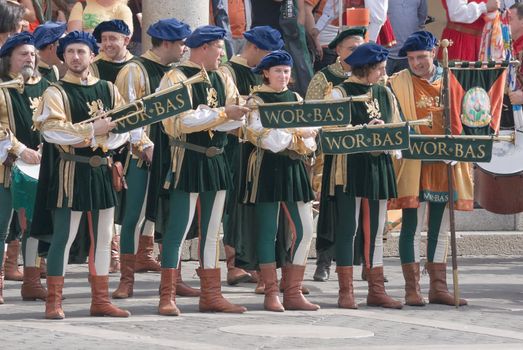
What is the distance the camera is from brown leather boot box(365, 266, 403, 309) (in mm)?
11953

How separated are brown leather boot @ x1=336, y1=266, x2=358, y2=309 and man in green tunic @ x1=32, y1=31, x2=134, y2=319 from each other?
169cm

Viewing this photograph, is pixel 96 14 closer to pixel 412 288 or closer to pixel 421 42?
pixel 421 42

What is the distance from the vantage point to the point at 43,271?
43.3ft

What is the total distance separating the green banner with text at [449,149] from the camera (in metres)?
12.0

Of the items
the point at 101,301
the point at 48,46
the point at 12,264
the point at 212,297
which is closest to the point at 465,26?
the point at 48,46

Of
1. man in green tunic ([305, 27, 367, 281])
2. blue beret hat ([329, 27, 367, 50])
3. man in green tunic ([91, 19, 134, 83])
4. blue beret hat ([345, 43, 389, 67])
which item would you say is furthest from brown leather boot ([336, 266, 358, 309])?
man in green tunic ([91, 19, 134, 83])

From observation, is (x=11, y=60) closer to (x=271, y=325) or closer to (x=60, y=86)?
(x=60, y=86)

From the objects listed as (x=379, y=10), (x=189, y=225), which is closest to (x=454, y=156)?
(x=189, y=225)

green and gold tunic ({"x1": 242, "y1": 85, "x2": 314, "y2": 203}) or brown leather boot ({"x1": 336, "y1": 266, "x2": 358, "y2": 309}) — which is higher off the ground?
green and gold tunic ({"x1": 242, "y1": 85, "x2": 314, "y2": 203})

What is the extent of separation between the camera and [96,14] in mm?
14570

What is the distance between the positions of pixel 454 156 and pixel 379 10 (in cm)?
402

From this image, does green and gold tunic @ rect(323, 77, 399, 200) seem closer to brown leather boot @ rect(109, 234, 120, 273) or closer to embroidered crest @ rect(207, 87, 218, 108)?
embroidered crest @ rect(207, 87, 218, 108)

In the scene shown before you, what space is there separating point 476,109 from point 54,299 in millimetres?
3594

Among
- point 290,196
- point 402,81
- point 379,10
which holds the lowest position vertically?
point 290,196
